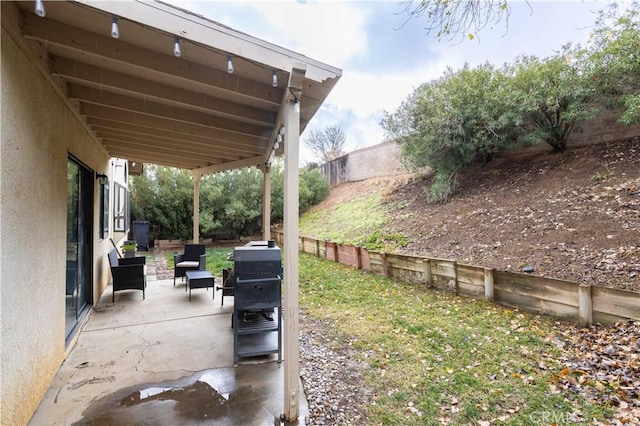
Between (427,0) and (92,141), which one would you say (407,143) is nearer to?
(427,0)

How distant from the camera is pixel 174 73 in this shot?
239 centimetres

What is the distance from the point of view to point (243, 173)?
42.5 feet

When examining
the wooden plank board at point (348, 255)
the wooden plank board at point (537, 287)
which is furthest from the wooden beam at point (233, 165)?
the wooden plank board at point (537, 287)

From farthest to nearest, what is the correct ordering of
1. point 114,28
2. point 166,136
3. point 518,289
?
1. point 166,136
2. point 518,289
3. point 114,28

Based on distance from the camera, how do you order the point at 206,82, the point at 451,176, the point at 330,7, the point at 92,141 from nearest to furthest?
1. the point at 206,82
2. the point at 92,141
3. the point at 330,7
4. the point at 451,176

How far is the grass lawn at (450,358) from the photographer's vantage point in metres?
2.31

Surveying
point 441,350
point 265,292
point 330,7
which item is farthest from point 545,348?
point 330,7

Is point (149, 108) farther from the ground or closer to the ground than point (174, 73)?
farther from the ground

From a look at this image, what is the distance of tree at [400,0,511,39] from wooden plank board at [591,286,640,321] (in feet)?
10.3

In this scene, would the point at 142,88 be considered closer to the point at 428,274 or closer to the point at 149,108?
the point at 149,108

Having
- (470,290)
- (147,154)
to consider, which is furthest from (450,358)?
(147,154)

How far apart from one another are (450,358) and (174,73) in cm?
367

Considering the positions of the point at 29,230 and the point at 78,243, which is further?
the point at 78,243

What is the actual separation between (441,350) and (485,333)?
73 cm
